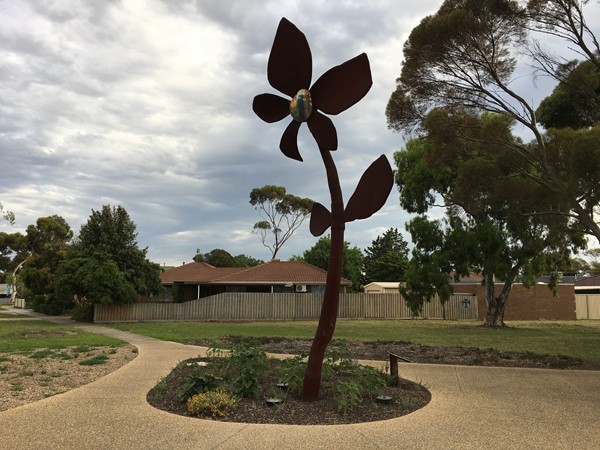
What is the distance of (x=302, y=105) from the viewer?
24.0ft

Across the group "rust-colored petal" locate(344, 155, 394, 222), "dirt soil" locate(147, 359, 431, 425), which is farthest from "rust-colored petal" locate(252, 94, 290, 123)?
"dirt soil" locate(147, 359, 431, 425)

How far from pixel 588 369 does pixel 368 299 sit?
2398 centimetres

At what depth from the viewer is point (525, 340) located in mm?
18344

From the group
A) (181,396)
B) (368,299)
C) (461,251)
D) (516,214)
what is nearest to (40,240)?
(368,299)

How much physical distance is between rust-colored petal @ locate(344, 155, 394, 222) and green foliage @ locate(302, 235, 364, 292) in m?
45.4

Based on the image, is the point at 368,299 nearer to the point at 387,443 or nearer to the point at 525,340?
the point at 525,340

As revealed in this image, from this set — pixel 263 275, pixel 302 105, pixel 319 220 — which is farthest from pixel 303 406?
pixel 263 275

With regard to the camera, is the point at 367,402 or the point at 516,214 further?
the point at 516,214

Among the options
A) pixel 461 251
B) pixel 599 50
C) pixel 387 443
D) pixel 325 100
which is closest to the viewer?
pixel 387 443

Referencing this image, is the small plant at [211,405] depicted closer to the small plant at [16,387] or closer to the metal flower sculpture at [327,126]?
the metal flower sculpture at [327,126]

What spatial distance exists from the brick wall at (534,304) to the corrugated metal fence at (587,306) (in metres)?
1.50

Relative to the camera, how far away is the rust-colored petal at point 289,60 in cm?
729

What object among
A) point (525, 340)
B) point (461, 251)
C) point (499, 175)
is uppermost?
point (499, 175)

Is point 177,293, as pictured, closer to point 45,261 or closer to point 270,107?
point 45,261
